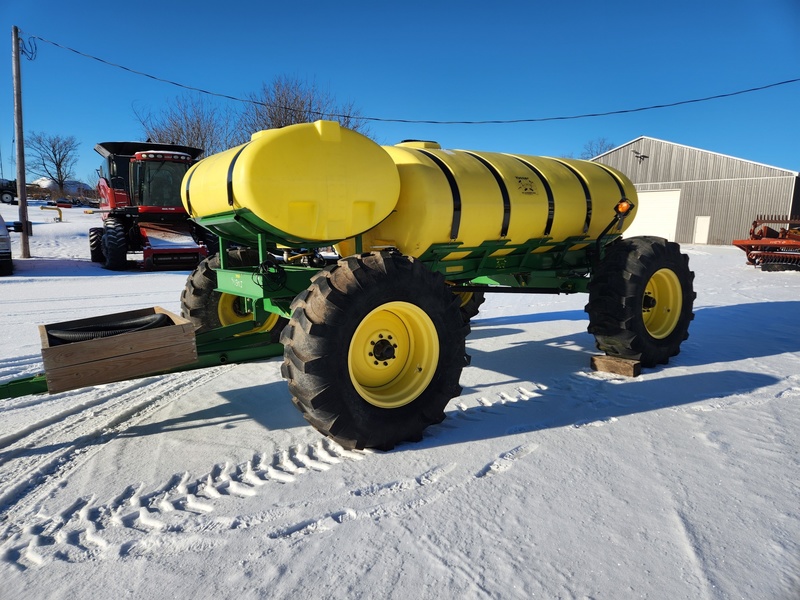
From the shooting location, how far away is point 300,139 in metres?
3.36

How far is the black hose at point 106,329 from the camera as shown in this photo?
335 cm

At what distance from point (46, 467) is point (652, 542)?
3.29 meters

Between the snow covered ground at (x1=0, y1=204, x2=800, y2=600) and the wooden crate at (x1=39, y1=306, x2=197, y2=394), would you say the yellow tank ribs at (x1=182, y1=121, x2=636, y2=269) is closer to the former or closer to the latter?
the wooden crate at (x1=39, y1=306, x2=197, y2=394)

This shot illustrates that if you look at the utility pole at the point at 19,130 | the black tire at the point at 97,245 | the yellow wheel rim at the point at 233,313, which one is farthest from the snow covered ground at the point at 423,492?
the utility pole at the point at 19,130

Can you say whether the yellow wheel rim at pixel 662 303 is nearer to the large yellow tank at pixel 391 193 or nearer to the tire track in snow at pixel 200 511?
the large yellow tank at pixel 391 193

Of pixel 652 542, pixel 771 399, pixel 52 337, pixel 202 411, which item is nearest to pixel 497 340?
pixel 771 399

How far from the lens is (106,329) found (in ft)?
11.9

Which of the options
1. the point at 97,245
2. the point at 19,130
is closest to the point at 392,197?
the point at 97,245

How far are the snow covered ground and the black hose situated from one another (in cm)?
69

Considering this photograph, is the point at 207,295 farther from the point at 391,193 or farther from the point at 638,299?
the point at 638,299

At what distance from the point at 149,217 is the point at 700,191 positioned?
27.3 m

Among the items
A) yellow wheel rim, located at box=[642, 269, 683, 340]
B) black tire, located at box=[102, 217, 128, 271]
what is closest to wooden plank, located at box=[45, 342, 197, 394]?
yellow wheel rim, located at box=[642, 269, 683, 340]

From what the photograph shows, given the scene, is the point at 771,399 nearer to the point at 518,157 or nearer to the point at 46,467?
the point at 518,157

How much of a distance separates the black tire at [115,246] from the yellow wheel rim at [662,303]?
1178cm
